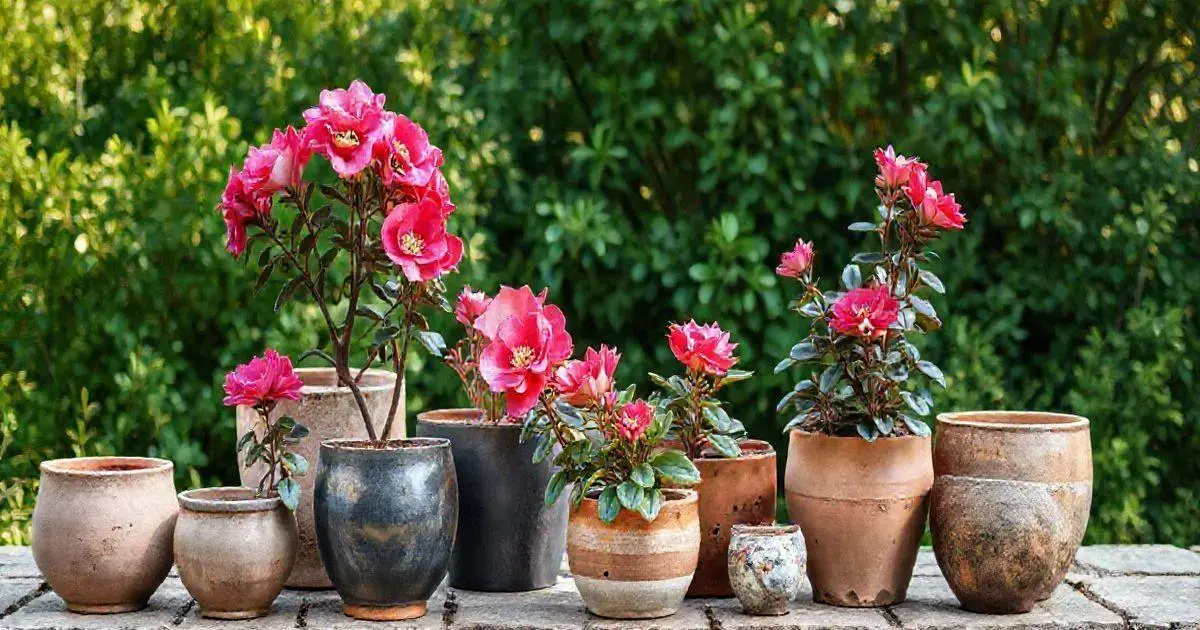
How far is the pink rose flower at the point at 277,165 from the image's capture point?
9.02 ft

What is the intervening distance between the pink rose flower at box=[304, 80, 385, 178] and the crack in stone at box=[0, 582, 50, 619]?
3.69 ft

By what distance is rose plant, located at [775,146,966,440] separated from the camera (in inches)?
111

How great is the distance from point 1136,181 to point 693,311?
1498 millimetres

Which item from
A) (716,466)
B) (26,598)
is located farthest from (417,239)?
(26,598)

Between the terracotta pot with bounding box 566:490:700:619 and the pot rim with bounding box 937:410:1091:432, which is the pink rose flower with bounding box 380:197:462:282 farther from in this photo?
the pot rim with bounding box 937:410:1091:432

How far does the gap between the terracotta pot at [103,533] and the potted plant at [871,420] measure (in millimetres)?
1228

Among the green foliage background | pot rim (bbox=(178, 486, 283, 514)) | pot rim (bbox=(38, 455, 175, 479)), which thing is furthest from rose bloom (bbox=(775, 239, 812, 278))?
the green foliage background

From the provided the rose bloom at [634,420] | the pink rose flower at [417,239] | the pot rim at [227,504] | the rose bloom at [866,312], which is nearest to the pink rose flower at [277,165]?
the pink rose flower at [417,239]

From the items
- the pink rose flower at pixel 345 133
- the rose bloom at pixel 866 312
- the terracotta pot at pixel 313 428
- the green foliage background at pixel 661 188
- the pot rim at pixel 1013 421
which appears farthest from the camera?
the green foliage background at pixel 661 188

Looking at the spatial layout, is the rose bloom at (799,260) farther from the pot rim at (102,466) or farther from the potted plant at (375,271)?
the pot rim at (102,466)

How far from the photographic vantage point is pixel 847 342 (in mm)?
2871

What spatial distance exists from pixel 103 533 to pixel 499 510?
76cm

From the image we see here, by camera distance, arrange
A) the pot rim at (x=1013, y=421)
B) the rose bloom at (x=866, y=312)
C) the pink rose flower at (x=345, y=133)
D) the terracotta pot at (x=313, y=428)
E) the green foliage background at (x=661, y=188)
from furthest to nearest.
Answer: the green foliage background at (x=661, y=188)
the terracotta pot at (x=313, y=428)
the pot rim at (x=1013, y=421)
the rose bloom at (x=866, y=312)
the pink rose flower at (x=345, y=133)

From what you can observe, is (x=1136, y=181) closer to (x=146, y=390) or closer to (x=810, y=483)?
(x=810, y=483)
